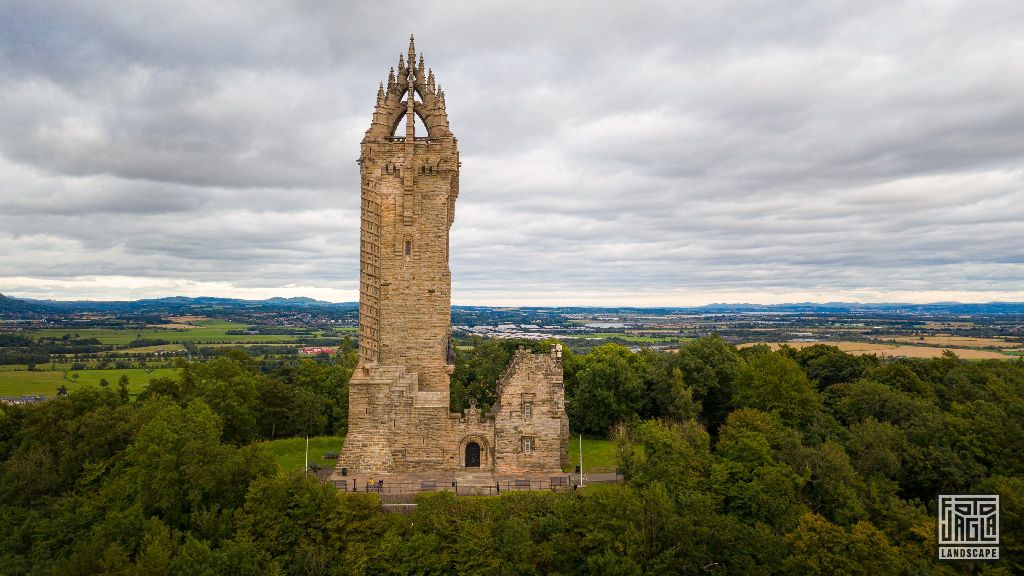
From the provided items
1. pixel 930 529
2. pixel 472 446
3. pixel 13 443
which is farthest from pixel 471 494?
pixel 13 443

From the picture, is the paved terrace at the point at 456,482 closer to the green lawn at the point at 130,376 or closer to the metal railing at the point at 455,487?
the metal railing at the point at 455,487

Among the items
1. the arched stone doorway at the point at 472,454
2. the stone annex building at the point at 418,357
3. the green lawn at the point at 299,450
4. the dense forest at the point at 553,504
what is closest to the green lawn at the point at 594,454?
the dense forest at the point at 553,504

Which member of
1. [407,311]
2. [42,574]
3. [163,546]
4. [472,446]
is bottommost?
[42,574]

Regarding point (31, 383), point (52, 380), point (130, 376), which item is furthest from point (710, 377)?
point (52, 380)

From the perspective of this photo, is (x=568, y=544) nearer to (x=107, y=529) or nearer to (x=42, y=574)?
(x=107, y=529)

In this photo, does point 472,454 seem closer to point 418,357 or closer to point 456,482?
point 456,482
